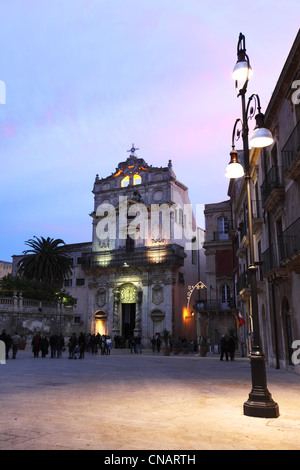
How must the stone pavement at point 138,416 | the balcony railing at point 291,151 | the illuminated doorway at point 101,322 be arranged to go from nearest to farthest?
the stone pavement at point 138,416
the balcony railing at point 291,151
the illuminated doorway at point 101,322

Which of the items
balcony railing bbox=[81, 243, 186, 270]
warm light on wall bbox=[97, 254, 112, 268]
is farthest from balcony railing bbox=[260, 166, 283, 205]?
warm light on wall bbox=[97, 254, 112, 268]

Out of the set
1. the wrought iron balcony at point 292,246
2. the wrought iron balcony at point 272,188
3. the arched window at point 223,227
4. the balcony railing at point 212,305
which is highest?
the arched window at point 223,227

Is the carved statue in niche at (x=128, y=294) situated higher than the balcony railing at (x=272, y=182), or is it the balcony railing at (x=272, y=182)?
the balcony railing at (x=272, y=182)

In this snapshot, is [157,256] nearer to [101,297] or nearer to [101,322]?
[101,297]

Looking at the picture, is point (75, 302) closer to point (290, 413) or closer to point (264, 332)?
point (264, 332)

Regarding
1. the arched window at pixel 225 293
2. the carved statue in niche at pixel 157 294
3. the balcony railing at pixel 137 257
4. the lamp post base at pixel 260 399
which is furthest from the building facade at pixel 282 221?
the carved statue in niche at pixel 157 294

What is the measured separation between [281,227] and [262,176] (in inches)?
165

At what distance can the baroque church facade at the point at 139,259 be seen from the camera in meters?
44.8

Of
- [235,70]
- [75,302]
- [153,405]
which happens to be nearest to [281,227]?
[235,70]

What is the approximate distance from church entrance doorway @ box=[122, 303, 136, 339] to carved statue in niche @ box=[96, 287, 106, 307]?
261cm

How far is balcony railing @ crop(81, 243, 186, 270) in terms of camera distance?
147ft

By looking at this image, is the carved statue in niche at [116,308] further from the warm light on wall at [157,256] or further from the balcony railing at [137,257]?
the warm light on wall at [157,256]
